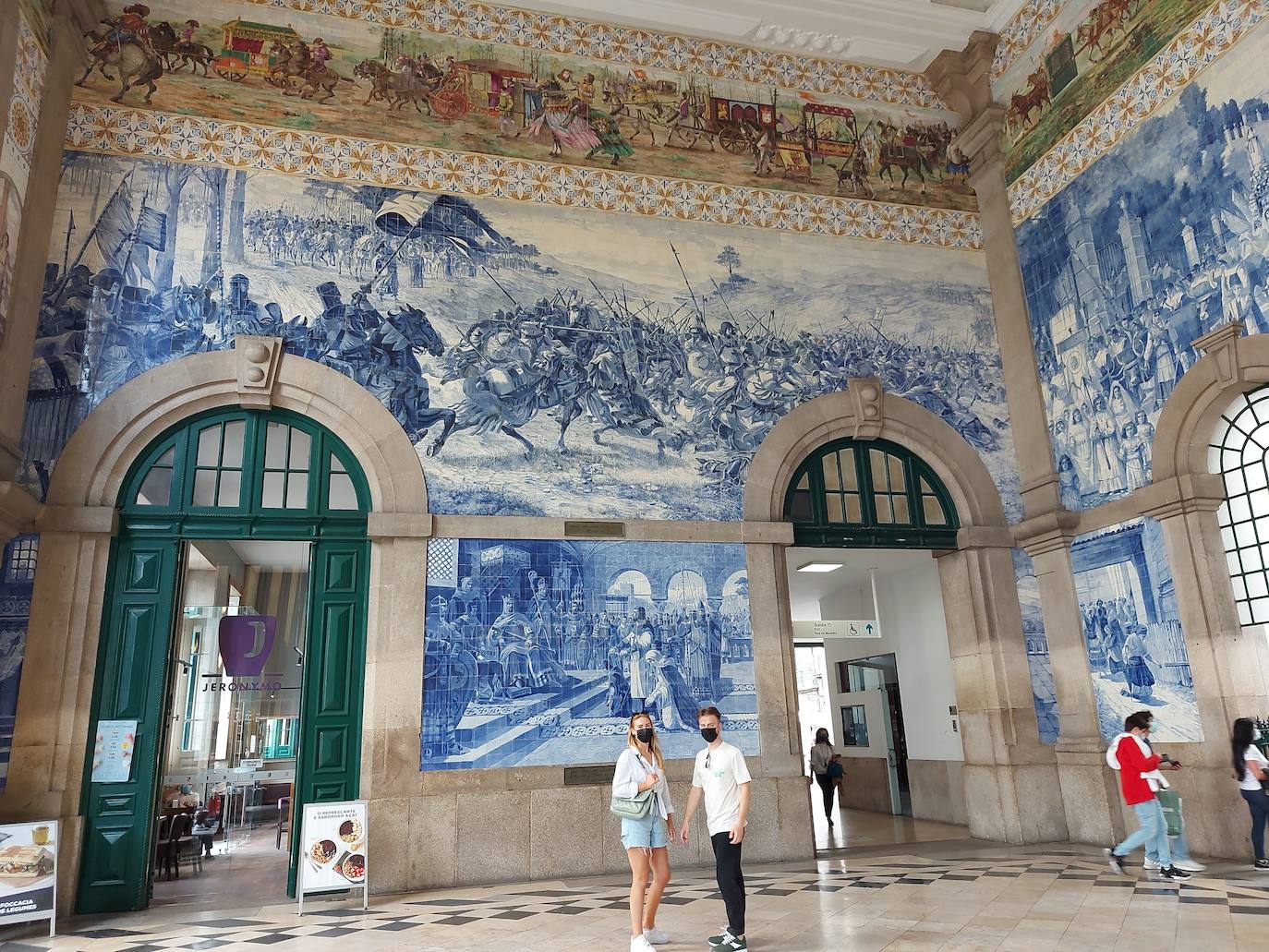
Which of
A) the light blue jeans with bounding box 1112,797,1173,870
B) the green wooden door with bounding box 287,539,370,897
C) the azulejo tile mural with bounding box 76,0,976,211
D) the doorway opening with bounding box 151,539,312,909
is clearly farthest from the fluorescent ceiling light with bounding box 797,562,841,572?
the doorway opening with bounding box 151,539,312,909

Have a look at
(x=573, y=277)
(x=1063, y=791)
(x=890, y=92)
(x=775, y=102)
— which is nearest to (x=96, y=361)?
(x=573, y=277)

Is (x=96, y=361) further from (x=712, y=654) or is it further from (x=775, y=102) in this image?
(x=775, y=102)

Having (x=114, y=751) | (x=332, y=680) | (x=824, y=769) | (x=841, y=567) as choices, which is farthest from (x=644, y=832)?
(x=841, y=567)

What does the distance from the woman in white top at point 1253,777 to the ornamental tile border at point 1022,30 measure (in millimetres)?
8955

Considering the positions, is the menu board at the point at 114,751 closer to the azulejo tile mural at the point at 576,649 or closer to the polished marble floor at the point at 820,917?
the polished marble floor at the point at 820,917

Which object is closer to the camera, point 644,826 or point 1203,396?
point 644,826

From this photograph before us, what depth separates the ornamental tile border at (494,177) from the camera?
10.2 metres

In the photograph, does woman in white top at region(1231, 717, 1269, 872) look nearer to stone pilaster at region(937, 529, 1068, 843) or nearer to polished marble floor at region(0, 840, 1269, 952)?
polished marble floor at region(0, 840, 1269, 952)

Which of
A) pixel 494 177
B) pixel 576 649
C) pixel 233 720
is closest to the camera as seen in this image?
pixel 576 649

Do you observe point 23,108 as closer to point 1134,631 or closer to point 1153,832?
point 1153,832

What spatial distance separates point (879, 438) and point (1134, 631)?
3.66 m

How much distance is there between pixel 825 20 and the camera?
12.3 metres

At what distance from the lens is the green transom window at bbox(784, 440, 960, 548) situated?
11.2 meters

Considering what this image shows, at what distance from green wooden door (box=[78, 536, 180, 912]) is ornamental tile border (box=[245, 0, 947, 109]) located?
22.7ft
